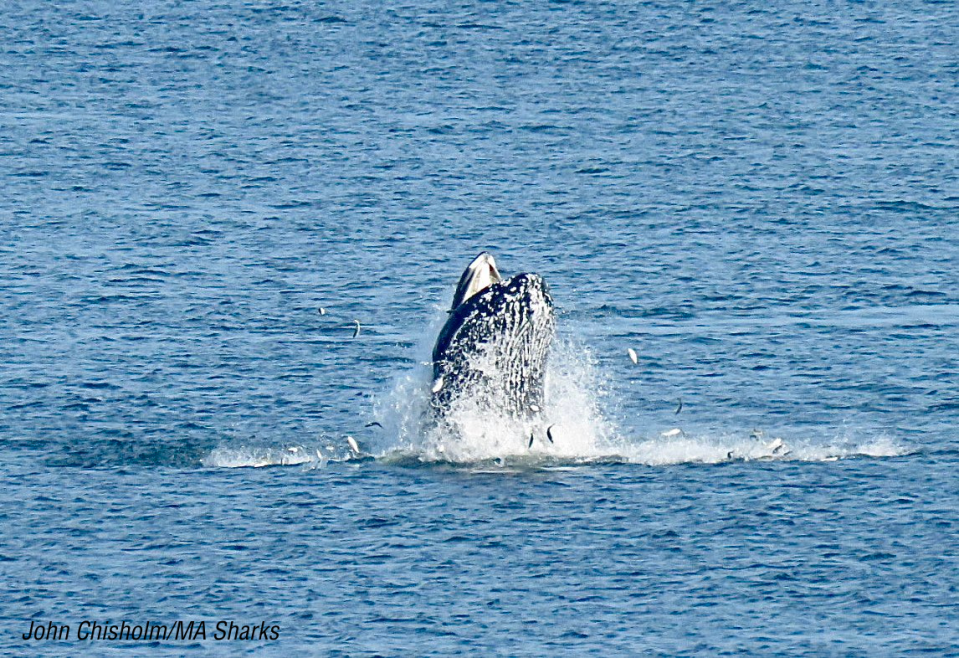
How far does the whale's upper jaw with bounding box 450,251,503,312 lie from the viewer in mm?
47844

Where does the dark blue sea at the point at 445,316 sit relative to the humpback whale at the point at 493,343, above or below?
below

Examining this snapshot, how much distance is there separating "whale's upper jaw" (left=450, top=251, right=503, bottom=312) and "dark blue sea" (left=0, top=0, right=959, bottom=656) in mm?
3596

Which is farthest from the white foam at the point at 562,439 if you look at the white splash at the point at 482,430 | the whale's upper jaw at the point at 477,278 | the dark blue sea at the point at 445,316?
the whale's upper jaw at the point at 477,278

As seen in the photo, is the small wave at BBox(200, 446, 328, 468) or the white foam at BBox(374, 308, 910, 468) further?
the small wave at BBox(200, 446, 328, 468)

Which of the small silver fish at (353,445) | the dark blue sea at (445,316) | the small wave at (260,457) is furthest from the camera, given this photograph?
the small wave at (260,457)

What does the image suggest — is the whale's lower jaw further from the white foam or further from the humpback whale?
the white foam

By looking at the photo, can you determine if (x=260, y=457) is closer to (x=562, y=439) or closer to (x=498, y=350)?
(x=562, y=439)

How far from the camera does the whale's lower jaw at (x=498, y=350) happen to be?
159ft

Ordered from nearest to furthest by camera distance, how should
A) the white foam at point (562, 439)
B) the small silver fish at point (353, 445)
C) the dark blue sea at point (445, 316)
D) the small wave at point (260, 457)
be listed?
1. the dark blue sea at point (445, 316)
2. the white foam at point (562, 439)
3. the small silver fish at point (353, 445)
4. the small wave at point (260, 457)

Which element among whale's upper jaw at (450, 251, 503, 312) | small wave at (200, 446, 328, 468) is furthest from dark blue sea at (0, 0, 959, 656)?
whale's upper jaw at (450, 251, 503, 312)

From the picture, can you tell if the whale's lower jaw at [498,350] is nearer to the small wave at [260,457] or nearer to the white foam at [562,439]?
the white foam at [562,439]

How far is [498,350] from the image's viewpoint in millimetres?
49156

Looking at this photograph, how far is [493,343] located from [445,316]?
1423 centimetres

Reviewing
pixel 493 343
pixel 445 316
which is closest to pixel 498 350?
pixel 493 343
